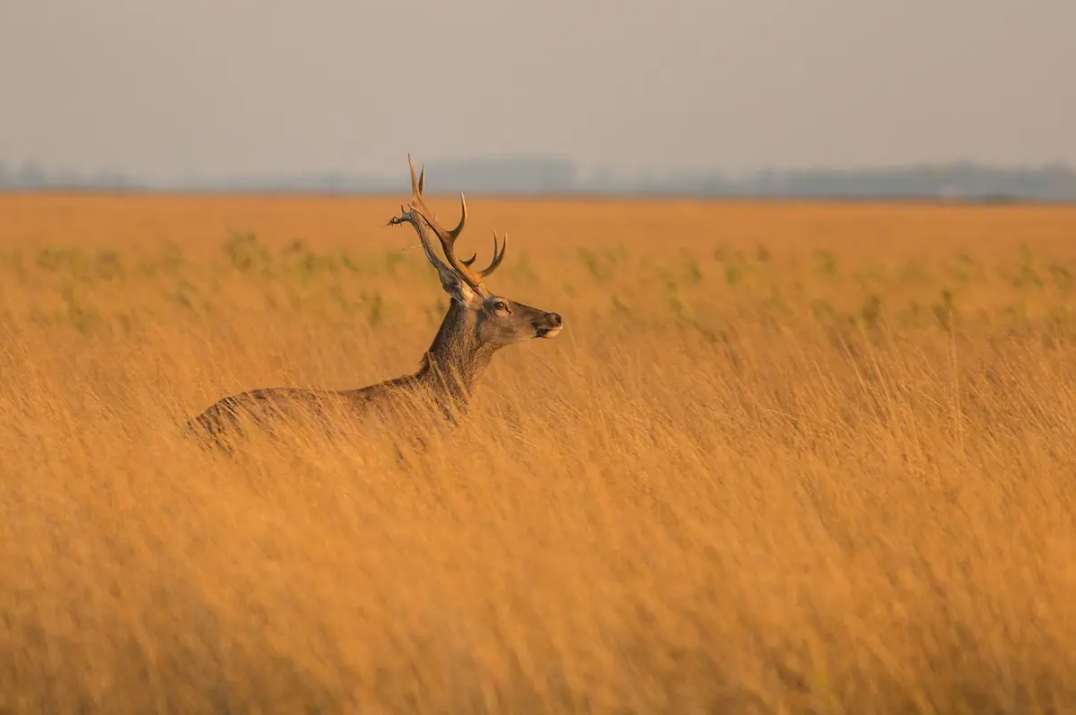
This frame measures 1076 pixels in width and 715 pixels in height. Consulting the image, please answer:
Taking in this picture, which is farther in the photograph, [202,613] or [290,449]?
[290,449]

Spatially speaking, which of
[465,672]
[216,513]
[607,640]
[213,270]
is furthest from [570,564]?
[213,270]

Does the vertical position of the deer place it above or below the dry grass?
above

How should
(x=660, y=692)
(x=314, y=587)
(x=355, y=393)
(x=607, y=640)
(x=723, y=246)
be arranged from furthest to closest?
(x=723, y=246) → (x=355, y=393) → (x=314, y=587) → (x=607, y=640) → (x=660, y=692)

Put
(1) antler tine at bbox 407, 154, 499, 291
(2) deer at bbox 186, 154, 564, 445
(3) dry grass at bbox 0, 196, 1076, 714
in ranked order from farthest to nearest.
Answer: (1) antler tine at bbox 407, 154, 499, 291 → (2) deer at bbox 186, 154, 564, 445 → (3) dry grass at bbox 0, 196, 1076, 714

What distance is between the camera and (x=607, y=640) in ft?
15.5

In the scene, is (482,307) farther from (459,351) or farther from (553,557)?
(553,557)

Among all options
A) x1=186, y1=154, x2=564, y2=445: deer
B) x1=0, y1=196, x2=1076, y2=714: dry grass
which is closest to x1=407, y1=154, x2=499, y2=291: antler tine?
x1=186, y1=154, x2=564, y2=445: deer

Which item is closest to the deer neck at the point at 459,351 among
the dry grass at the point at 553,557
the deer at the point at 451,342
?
the deer at the point at 451,342

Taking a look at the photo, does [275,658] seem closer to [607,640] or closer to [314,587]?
[314,587]

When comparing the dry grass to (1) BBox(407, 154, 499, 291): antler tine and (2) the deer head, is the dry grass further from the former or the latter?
(1) BBox(407, 154, 499, 291): antler tine

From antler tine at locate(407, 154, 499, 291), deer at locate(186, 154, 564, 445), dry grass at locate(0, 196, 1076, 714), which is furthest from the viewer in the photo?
antler tine at locate(407, 154, 499, 291)

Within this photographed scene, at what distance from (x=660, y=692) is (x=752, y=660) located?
1.15 ft

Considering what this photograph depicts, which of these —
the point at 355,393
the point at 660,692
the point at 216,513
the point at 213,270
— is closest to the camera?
the point at 660,692

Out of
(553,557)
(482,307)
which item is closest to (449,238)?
(482,307)
